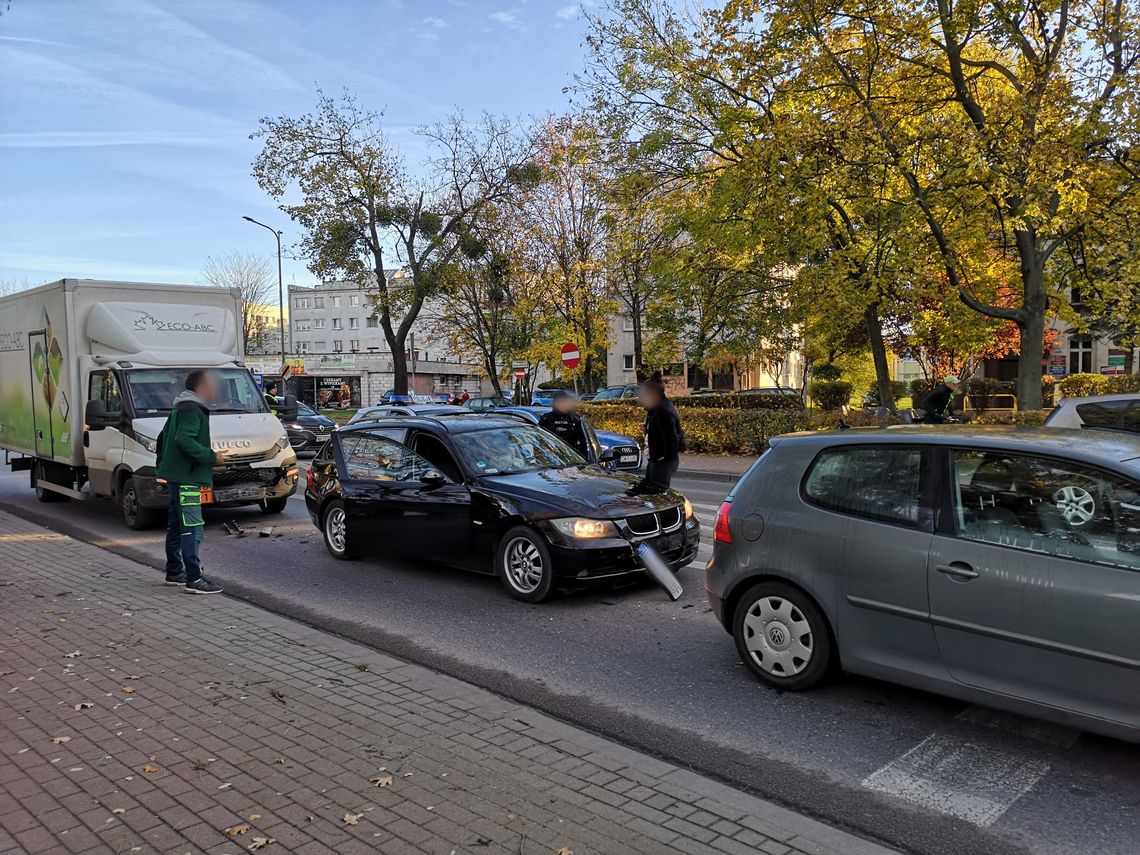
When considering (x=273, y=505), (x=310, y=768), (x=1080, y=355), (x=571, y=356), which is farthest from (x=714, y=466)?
(x=1080, y=355)

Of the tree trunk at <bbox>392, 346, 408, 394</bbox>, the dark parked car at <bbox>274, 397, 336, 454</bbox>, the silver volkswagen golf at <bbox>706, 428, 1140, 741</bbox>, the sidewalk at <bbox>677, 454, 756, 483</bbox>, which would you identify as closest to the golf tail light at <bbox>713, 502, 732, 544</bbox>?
the silver volkswagen golf at <bbox>706, 428, 1140, 741</bbox>

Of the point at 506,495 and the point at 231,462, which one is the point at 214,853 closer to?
the point at 506,495

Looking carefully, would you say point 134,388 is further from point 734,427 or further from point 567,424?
point 734,427

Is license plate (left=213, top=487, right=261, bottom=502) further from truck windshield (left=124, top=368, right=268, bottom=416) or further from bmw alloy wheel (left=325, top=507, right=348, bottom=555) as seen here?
bmw alloy wheel (left=325, top=507, right=348, bottom=555)

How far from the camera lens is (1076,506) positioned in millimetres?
3775

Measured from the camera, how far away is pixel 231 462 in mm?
10586

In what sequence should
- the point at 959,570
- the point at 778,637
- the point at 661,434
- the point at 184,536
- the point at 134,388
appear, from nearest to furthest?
the point at 959,570 → the point at 778,637 → the point at 184,536 → the point at 661,434 → the point at 134,388

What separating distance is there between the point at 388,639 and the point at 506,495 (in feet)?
5.14

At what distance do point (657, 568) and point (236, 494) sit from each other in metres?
6.32

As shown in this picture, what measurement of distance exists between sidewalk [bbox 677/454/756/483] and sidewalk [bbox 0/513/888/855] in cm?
1162

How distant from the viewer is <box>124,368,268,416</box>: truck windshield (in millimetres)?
10695

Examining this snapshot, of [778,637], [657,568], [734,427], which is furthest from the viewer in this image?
[734,427]

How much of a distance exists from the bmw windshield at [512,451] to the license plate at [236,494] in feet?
14.3

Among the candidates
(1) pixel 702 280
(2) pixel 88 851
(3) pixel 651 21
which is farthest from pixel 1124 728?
(3) pixel 651 21
